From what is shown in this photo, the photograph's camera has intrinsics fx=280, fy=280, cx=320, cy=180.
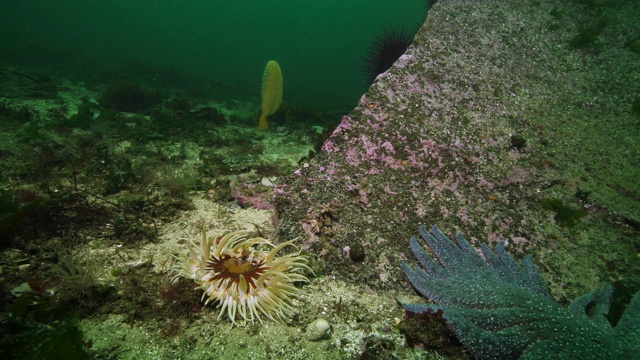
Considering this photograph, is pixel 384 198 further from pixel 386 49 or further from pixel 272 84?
pixel 386 49

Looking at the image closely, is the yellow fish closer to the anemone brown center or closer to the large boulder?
the large boulder

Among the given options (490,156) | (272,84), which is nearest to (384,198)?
(490,156)

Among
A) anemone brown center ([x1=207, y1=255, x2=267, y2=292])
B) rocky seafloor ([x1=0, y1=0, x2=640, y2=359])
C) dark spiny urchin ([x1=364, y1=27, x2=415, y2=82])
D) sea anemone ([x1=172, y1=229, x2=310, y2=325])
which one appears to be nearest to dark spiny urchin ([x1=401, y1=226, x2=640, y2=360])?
rocky seafloor ([x1=0, y1=0, x2=640, y2=359])

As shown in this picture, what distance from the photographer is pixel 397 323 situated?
2.49m

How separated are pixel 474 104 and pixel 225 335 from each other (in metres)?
4.16

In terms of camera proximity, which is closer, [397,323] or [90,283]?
[90,283]

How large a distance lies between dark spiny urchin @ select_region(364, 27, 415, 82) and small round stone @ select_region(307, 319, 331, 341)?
20.2 feet

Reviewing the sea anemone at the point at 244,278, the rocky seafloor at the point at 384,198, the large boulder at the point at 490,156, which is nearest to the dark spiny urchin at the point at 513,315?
the rocky seafloor at the point at 384,198

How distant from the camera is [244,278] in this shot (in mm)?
2496

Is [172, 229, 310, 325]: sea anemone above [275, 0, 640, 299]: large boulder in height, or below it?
below

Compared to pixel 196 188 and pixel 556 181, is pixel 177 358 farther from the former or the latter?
pixel 556 181

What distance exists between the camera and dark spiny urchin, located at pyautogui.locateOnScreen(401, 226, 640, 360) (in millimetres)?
1959

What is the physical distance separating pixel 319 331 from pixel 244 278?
2.58 ft

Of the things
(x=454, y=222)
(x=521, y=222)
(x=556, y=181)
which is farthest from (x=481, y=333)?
(x=556, y=181)
